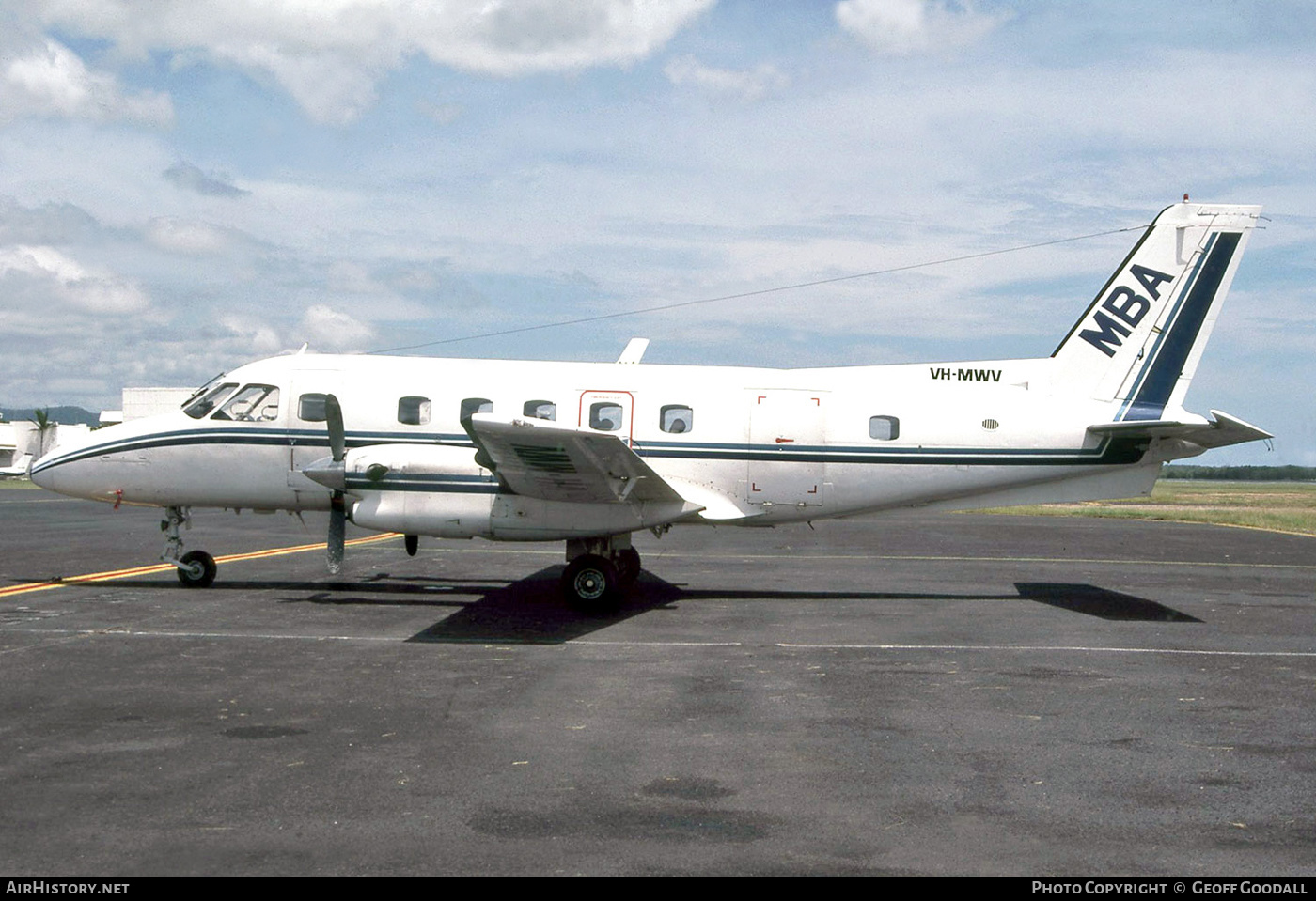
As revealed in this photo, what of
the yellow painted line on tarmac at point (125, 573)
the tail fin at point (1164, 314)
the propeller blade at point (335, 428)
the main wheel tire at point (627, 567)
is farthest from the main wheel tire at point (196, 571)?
the tail fin at point (1164, 314)

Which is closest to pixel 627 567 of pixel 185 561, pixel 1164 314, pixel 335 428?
pixel 335 428

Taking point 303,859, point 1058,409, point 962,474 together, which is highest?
point 1058,409

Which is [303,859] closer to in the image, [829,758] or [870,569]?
[829,758]

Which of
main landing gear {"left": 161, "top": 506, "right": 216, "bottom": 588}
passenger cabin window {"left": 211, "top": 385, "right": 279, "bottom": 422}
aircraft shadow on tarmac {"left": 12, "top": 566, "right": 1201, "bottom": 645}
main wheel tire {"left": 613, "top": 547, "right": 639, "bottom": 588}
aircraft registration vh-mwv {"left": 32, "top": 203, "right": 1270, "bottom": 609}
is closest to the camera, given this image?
aircraft shadow on tarmac {"left": 12, "top": 566, "right": 1201, "bottom": 645}

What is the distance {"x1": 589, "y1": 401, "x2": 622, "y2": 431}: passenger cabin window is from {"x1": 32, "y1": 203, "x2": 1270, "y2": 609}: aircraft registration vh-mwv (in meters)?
0.03

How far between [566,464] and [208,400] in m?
6.62

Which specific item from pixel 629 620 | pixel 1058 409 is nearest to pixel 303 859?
pixel 629 620

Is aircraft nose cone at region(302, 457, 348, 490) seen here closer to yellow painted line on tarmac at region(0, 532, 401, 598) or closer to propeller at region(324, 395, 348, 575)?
propeller at region(324, 395, 348, 575)

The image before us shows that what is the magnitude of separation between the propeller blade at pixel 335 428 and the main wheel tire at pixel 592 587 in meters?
3.73

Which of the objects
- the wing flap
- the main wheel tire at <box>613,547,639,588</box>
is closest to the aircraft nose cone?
the wing flap

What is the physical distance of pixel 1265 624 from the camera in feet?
48.7

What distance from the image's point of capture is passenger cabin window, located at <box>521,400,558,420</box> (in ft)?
53.7

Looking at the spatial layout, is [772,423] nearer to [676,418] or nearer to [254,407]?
[676,418]

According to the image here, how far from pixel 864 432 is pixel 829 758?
898 cm
